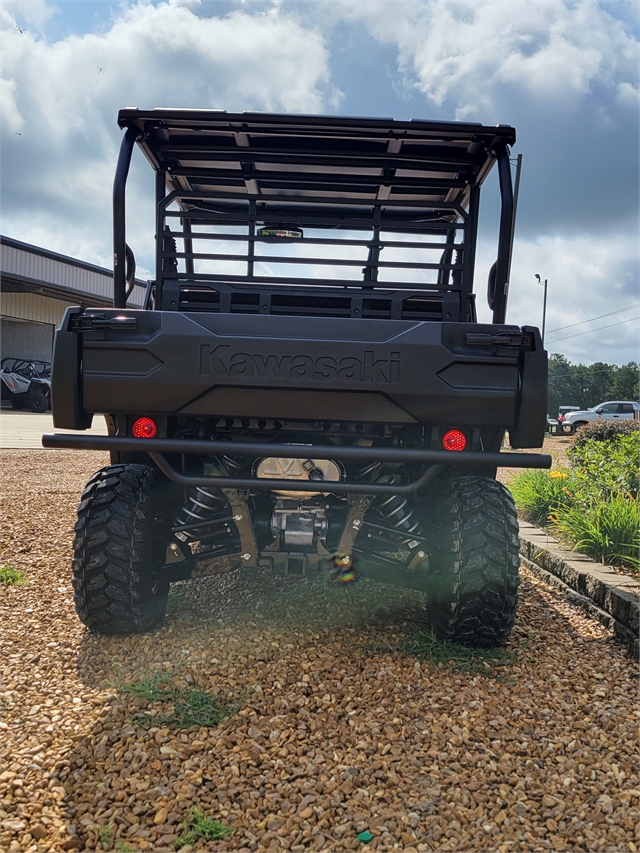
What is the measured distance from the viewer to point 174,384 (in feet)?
10.1

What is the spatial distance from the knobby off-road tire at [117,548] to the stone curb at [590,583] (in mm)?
2376

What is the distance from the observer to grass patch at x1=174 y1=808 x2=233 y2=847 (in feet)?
6.67

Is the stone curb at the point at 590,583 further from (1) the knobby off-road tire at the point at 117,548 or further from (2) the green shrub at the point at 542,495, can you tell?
(1) the knobby off-road tire at the point at 117,548

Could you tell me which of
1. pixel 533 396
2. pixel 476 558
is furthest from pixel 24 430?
pixel 533 396

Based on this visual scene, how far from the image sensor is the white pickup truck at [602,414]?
29.3 m

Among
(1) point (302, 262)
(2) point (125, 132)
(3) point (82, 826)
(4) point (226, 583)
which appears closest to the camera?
(3) point (82, 826)

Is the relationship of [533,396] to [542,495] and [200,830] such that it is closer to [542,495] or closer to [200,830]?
[200,830]

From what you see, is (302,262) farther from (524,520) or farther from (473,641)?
(524,520)

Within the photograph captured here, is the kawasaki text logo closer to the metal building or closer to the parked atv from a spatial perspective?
the parked atv

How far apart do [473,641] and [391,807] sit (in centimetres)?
135

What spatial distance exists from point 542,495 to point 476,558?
3.46 m

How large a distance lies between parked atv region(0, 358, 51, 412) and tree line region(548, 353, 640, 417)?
66.7 metres

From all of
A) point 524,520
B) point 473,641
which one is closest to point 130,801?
point 473,641

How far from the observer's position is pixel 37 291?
2795 centimetres
